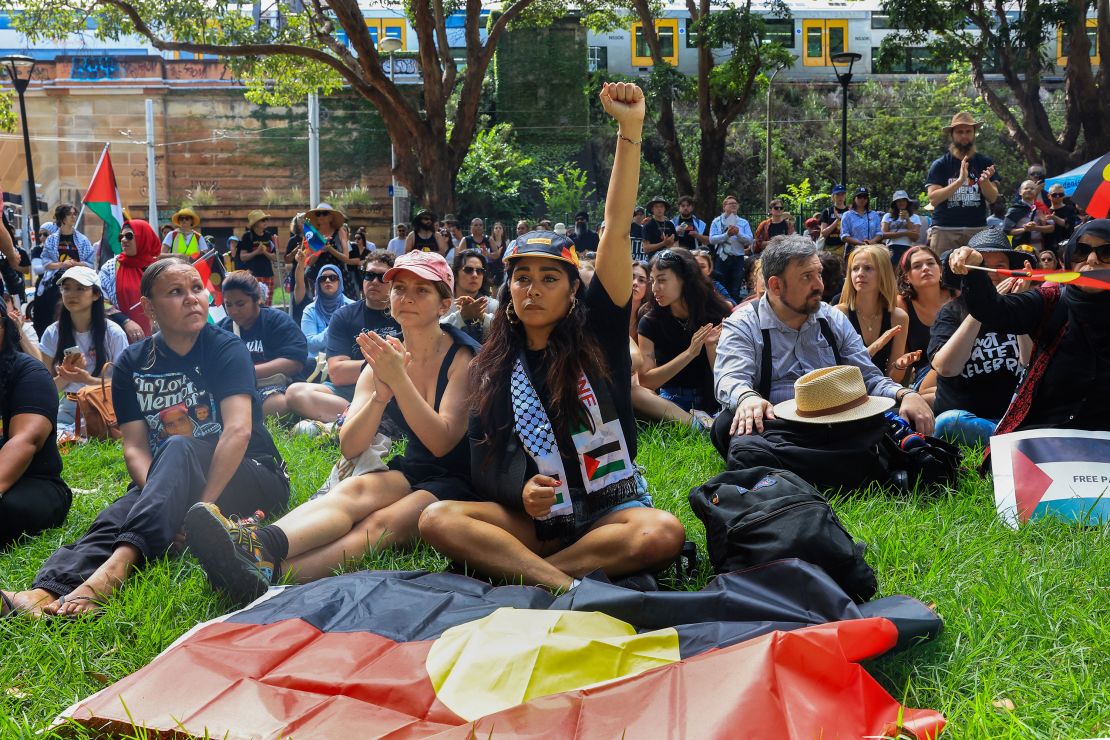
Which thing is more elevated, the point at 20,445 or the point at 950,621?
the point at 20,445

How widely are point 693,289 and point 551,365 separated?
2998mm

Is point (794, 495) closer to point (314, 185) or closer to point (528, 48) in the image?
point (314, 185)

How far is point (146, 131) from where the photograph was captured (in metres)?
33.7

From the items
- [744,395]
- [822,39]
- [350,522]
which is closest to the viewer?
[350,522]

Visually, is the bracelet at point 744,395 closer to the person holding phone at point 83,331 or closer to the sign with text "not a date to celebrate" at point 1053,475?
the sign with text "not a date to celebrate" at point 1053,475

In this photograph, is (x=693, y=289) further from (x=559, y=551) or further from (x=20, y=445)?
(x=20, y=445)

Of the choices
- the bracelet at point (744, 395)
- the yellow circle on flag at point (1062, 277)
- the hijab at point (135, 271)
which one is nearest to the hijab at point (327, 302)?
the hijab at point (135, 271)

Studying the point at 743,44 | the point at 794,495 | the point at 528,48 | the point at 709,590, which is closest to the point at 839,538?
the point at 794,495

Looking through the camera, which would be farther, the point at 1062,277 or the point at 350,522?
the point at 350,522

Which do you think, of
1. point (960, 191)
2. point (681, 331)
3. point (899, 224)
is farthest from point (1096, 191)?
point (899, 224)

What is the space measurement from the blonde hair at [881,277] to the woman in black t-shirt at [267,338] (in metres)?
3.75

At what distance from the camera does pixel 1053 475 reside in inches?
162

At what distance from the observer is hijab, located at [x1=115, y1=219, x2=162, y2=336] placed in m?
9.32

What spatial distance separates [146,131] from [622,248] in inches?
1338
